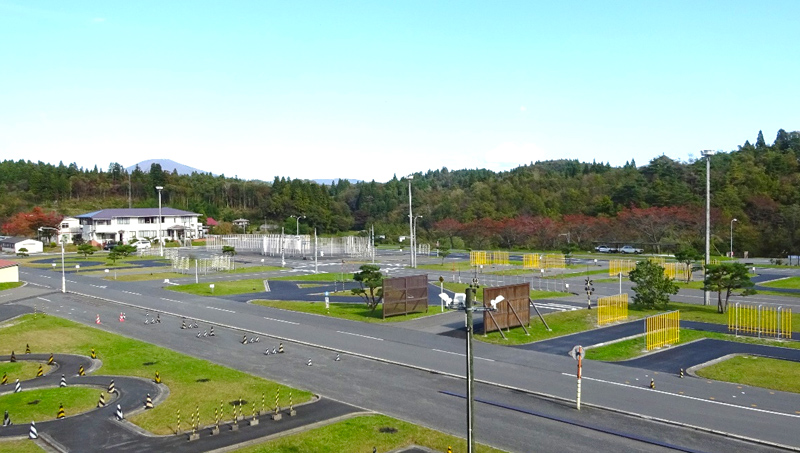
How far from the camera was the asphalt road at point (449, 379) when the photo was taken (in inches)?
693

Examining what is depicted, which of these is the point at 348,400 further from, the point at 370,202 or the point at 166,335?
the point at 370,202

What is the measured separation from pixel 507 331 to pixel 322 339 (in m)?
9.14

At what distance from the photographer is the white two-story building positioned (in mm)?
108375

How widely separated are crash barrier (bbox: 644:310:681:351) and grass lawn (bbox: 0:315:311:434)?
52.4 feet

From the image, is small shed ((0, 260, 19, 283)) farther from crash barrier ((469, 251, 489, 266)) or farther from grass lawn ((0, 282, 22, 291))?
crash barrier ((469, 251, 489, 266))

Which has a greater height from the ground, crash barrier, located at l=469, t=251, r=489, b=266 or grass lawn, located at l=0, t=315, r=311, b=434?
crash barrier, located at l=469, t=251, r=489, b=266

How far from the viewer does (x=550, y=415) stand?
1830 cm

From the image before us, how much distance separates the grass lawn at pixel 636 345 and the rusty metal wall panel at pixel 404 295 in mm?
11988

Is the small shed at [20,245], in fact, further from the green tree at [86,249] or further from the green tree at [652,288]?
the green tree at [652,288]

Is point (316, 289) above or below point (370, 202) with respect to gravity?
below

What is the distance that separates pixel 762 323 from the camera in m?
32.2

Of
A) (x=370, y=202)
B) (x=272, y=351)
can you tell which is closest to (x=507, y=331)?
(x=272, y=351)

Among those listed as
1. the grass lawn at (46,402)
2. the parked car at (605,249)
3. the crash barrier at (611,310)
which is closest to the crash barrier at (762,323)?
the crash barrier at (611,310)

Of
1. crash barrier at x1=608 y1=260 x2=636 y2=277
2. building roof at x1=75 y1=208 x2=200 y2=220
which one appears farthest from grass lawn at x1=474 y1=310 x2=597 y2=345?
building roof at x1=75 y1=208 x2=200 y2=220
